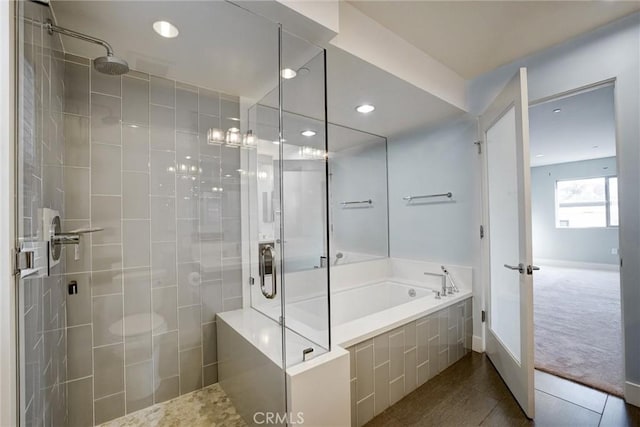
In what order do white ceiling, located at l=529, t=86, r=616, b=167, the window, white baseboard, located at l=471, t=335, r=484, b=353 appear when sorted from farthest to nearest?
the window
white ceiling, located at l=529, t=86, r=616, b=167
white baseboard, located at l=471, t=335, r=484, b=353

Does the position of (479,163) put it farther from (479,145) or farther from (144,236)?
(144,236)

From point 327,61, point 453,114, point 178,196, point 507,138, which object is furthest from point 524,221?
point 178,196

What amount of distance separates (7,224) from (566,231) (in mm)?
9580

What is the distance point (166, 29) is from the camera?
1.52 m

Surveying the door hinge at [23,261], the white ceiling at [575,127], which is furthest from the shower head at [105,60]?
the white ceiling at [575,127]

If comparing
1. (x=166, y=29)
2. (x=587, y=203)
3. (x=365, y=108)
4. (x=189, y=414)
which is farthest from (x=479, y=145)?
(x=587, y=203)

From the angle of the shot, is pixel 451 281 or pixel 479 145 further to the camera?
pixel 451 281

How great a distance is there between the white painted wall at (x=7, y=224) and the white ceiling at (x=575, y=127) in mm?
3680

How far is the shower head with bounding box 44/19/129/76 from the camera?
1491 millimetres

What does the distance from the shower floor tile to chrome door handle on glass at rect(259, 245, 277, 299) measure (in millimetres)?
765

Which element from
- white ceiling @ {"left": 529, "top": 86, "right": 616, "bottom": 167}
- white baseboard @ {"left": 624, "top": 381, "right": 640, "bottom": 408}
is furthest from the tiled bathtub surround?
white ceiling @ {"left": 529, "top": 86, "right": 616, "bottom": 167}

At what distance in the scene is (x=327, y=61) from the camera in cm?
178

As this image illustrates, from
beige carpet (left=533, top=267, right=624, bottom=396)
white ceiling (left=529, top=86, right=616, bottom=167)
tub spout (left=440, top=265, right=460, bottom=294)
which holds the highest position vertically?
white ceiling (left=529, top=86, right=616, bottom=167)

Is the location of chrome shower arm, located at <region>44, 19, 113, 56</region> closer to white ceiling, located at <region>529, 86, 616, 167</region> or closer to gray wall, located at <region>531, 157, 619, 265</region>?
white ceiling, located at <region>529, 86, 616, 167</region>
